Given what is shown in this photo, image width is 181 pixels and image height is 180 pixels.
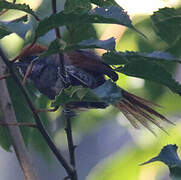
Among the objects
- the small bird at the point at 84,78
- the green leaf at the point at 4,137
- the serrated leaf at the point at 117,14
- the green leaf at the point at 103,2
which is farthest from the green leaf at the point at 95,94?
the small bird at the point at 84,78

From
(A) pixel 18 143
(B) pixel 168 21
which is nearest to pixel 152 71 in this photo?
(B) pixel 168 21

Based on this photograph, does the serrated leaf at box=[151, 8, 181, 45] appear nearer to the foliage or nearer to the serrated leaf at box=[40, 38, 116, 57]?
the foliage

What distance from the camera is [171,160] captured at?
3.05 ft

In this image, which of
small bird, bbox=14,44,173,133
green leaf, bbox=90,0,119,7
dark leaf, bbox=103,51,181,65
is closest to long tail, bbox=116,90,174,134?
small bird, bbox=14,44,173,133

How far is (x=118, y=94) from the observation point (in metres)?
0.78

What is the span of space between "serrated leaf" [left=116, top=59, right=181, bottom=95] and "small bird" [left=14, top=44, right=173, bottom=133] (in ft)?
2.06

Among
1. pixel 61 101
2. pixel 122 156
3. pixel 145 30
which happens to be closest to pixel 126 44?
pixel 145 30

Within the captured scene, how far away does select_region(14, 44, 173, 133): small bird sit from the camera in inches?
59.8

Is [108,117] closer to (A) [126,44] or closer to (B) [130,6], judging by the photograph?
(A) [126,44]

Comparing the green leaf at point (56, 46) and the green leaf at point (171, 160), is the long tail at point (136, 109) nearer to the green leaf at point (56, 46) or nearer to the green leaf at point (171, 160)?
the green leaf at point (171, 160)

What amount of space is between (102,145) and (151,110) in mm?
2056

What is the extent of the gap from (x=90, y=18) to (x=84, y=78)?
88cm

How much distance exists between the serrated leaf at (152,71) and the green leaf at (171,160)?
16cm

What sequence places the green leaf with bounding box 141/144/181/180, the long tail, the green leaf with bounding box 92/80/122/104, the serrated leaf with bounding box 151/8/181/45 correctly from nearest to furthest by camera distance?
the green leaf with bounding box 92/80/122/104 < the green leaf with bounding box 141/144/181/180 < the serrated leaf with bounding box 151/8/181/45 < the long tail
